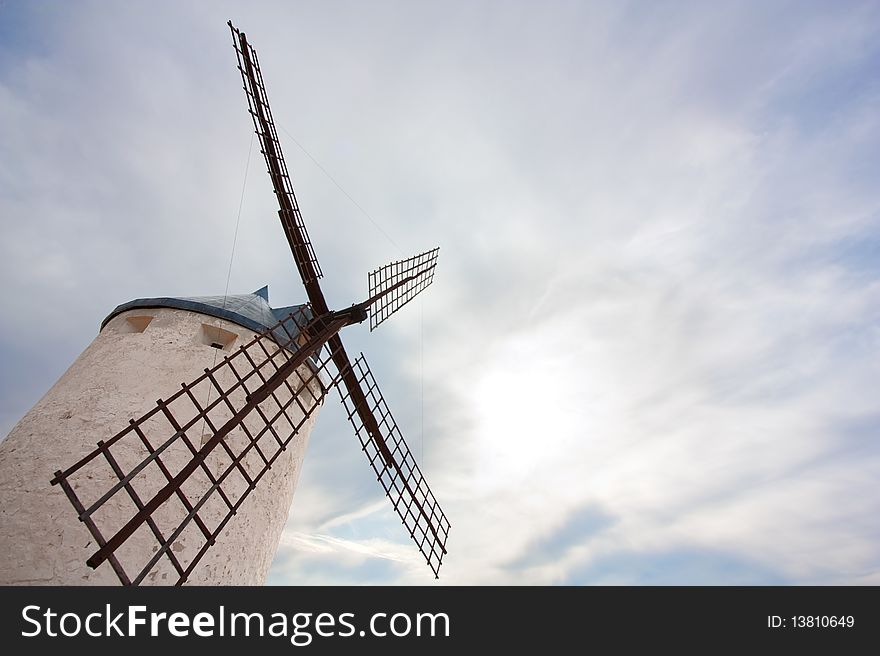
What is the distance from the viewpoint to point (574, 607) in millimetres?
3094

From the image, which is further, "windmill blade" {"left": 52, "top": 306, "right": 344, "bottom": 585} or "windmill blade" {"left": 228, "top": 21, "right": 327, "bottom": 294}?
"windmill blade" {"left": 228, "top": 21, "right": 327, "bottom": 294}

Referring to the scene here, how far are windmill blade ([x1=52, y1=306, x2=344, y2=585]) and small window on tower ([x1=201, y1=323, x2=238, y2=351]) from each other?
0.36 m

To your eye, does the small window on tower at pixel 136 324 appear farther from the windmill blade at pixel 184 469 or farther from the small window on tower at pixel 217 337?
the windmill blade at pixel 184 469

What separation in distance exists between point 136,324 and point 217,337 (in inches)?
44.6

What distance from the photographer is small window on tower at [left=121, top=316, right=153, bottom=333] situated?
6490mm

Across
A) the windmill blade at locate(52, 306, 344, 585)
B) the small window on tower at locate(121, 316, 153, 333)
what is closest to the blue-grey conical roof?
the small window on tower at locate(121, 316, 153, 333)

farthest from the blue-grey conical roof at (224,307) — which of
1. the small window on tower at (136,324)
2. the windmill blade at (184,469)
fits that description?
the windmill blade at (184,469)

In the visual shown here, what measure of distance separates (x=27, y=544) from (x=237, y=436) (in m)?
2.08

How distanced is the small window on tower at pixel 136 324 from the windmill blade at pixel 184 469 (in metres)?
1.50

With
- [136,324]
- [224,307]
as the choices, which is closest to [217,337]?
[224,307]

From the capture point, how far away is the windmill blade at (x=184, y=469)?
405 centimetres

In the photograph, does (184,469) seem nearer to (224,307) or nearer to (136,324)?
(224,307)

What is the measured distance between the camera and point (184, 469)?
411 centimetres

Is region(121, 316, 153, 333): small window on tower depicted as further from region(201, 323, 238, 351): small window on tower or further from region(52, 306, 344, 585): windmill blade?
region(52, 306, 344, 585): windmill blade
